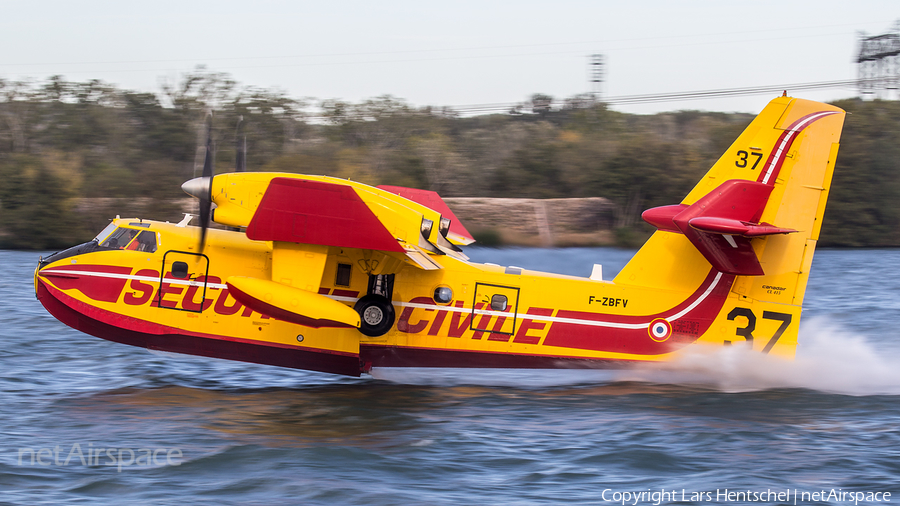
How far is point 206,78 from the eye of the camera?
4600cm

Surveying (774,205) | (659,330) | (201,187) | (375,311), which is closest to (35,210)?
(201,187)

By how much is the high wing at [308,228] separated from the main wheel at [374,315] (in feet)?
2.00

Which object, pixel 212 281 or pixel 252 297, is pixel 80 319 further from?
pixel 252 297

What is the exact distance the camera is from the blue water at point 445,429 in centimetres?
762

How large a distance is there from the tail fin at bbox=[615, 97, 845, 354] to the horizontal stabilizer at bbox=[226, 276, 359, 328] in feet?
15.9

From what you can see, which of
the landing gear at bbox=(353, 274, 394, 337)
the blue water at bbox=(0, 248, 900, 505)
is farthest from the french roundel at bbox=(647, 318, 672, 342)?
the landing gear at bbox=(353, 274, 394, 337)

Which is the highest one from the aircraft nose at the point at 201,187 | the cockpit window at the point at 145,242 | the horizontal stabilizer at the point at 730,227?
the aircraft nose at the point at 201,187

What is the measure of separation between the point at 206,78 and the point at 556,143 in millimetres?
22346

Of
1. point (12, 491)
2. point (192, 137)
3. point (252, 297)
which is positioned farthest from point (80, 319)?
point (192, 137)

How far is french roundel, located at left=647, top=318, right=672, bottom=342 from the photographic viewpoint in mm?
11320

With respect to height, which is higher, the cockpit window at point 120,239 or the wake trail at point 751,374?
the cockpit window at point 120,239

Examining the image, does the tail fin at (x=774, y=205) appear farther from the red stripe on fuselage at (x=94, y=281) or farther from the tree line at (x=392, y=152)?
the tree line at (x=392, y=152)

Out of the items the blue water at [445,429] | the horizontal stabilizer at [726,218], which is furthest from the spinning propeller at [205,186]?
the horizontal stabilizer at [726,218]

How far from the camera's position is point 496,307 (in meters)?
11.3
